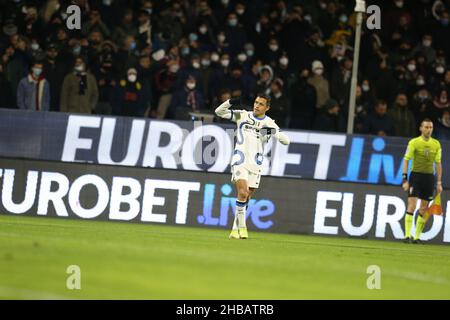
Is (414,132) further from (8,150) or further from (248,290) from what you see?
(248,290)

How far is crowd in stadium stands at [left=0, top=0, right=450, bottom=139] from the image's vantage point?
88.4 feet

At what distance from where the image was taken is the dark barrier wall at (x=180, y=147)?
2414cm

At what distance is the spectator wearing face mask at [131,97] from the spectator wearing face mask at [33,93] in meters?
1.74

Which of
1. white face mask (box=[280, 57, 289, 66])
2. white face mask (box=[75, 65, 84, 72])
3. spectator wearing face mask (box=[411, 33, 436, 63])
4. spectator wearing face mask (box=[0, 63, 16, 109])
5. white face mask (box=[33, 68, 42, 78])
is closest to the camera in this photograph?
white face mask (box=[33, 68, 42, 78])

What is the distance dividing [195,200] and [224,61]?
5828 mm

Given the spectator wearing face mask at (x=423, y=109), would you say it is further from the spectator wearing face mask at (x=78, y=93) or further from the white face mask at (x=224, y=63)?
the spectator wearing face mask at (x=78, y=93)

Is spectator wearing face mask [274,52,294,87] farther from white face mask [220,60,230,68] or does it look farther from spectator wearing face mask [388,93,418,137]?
spectator wearing face mask [388,93,418,137]

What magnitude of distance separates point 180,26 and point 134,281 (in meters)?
18.3

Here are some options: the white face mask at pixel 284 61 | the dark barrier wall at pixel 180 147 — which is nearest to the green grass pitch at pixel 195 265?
the dark barrier wall at pixel 180 147

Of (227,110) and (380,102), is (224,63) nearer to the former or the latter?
(380,102)

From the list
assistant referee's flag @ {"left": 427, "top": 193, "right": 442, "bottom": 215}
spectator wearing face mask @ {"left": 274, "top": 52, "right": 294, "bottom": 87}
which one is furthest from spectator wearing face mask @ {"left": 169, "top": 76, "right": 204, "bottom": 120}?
assistant referee's flag @ {"left": 427, "top": 193, "right": 442, "bottom": 215}

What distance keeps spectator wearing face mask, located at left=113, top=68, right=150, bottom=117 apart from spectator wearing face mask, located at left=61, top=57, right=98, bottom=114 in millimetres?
655

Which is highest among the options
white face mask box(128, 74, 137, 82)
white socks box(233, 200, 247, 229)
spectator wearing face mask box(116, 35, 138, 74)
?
spectator wearing face mask box(116, 35, 138, 74)

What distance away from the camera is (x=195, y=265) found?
549 inches
